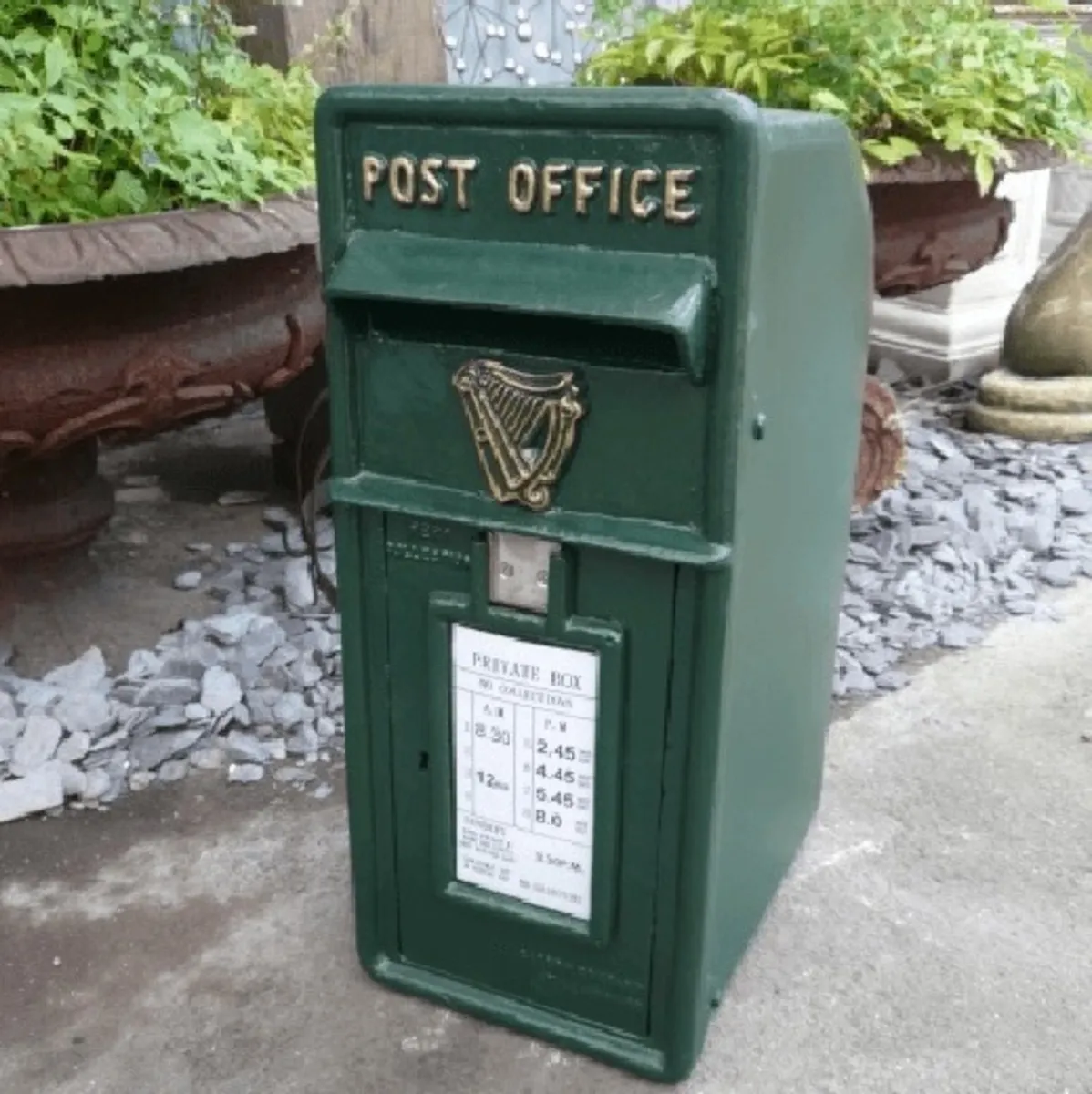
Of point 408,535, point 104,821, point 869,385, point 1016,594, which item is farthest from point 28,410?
point 1016,594

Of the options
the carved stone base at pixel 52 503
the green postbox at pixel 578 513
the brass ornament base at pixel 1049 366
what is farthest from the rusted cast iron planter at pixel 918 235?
the carved stone base at pixel 52 503

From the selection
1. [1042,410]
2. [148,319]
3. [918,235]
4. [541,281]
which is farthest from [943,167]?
[541,281]

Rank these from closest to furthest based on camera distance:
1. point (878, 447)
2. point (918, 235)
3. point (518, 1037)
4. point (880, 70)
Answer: point (518, 1037)
point (880, 70)
point (918, 235)
point (878, 447)

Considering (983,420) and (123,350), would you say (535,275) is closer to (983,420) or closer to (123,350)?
(123,350)

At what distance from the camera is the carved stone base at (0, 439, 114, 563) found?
8.27ft

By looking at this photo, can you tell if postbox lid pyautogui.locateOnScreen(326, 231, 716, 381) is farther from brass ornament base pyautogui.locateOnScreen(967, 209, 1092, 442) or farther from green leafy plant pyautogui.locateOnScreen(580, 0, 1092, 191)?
brass ornament base pyautogui.locateOnScreen(967, 209, 1092, 442)

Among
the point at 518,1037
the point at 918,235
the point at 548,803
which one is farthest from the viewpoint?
the point at 918,235

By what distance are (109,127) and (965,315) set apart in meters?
3.37

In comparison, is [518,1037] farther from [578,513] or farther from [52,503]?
[52,503]

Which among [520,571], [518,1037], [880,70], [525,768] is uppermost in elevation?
[880,70]

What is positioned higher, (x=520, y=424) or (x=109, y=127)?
A: (x=109, y=127)

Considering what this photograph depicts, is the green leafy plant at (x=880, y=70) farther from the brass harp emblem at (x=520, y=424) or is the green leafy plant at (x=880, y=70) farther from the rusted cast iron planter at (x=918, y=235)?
the brass harp emblem at (x=520, y=424)

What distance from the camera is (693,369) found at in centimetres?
123

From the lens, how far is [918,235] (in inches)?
116
